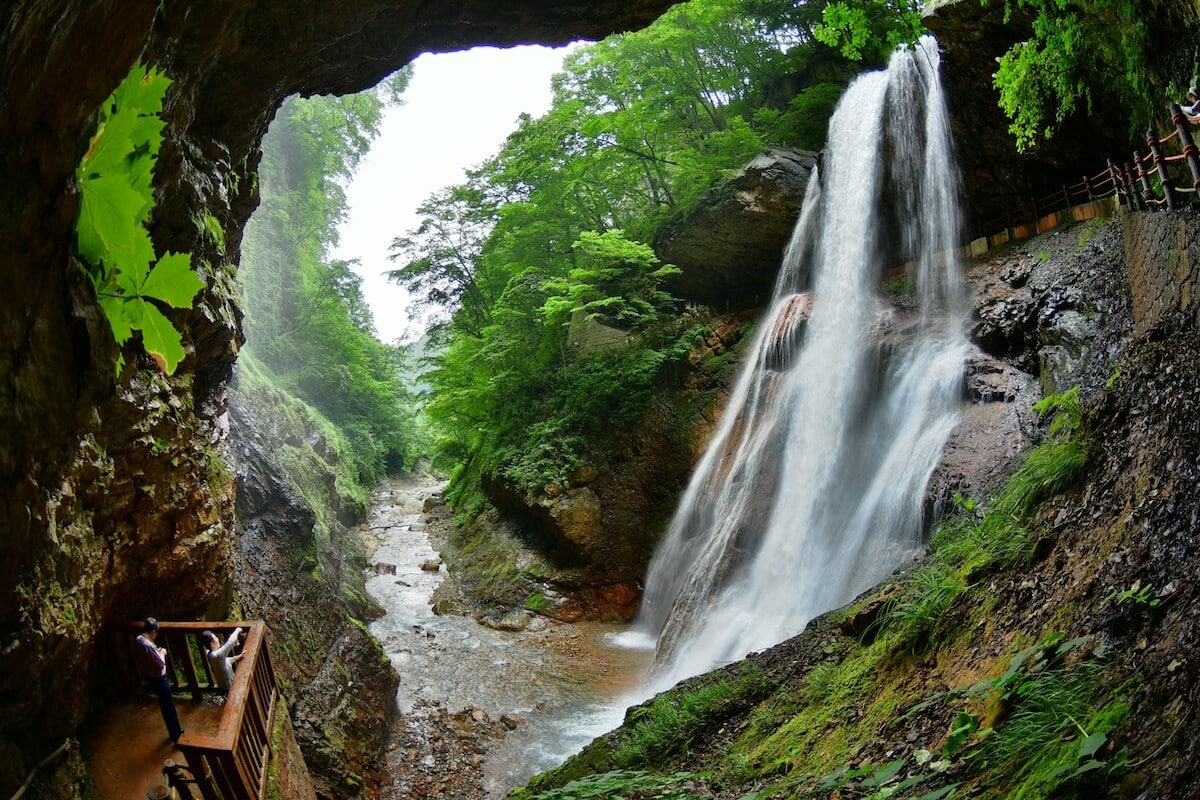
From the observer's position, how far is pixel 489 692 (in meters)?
10.2

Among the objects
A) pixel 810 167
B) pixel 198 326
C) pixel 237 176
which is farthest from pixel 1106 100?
pixel 198 326

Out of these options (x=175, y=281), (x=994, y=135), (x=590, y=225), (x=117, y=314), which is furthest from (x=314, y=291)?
(x=175, y=281)

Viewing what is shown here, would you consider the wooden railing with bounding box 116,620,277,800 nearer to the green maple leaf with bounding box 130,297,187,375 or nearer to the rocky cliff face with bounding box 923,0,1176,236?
the green maple leaf with bounding box 130,297,187,375

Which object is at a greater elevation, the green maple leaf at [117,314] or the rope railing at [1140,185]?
the green maple leaf at [117,314]

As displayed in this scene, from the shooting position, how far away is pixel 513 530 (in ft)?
53.2

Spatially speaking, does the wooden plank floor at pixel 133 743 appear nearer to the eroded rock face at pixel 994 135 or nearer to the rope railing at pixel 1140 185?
the rope railing at pixel 1140 185

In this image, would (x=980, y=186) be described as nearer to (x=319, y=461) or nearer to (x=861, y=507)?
(x=861, y=507)

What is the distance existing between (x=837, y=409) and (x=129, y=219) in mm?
Result: 11426

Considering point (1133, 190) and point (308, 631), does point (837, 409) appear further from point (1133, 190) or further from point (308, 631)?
point (308, 631)

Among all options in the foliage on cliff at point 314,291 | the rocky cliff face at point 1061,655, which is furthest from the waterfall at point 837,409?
the foliage on cliff at point 314,291

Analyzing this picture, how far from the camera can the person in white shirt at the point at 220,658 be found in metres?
5.10

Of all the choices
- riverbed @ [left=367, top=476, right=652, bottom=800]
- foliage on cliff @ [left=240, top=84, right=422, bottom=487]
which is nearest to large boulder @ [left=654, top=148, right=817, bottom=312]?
riverbed @ [left=367, top=476, right=652, bottom=800]

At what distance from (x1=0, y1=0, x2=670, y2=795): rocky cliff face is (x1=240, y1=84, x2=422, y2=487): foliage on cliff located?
20362mm

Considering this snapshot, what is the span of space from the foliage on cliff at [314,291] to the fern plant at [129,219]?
24469 mm
